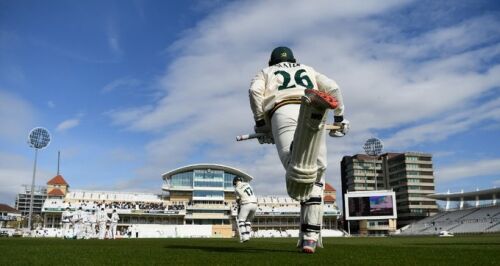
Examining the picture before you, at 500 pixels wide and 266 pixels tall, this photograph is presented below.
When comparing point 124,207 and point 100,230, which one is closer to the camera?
point 100,230

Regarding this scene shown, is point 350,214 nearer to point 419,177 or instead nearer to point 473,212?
point 473,212

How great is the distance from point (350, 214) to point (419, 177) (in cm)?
4623

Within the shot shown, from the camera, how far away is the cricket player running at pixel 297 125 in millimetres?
4535

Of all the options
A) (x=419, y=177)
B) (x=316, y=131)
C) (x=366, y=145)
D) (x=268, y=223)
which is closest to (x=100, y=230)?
(x=316, y=131)

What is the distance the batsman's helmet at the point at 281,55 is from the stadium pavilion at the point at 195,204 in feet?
219

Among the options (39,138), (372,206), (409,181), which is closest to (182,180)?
(39,138)

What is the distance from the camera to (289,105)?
585 centimetres

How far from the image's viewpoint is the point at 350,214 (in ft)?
202

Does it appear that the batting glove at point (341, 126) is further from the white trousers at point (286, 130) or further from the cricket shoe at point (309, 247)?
the cricket shoe at point (309, 247)

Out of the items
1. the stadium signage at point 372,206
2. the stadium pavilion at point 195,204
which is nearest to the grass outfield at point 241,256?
the stadium signage at point 372,206

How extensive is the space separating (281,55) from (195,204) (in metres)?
74.6

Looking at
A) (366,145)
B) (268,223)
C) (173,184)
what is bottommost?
(268,223)

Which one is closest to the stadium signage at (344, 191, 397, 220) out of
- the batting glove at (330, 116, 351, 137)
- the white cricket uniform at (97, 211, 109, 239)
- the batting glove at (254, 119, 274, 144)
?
the white cricket uniform at (97, 211, 109, 239)

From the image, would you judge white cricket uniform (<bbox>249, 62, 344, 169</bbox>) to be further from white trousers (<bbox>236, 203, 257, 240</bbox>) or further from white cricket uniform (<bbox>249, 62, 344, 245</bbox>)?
white trousers (<bbox>236, 203, 257, 240</bbox>)
